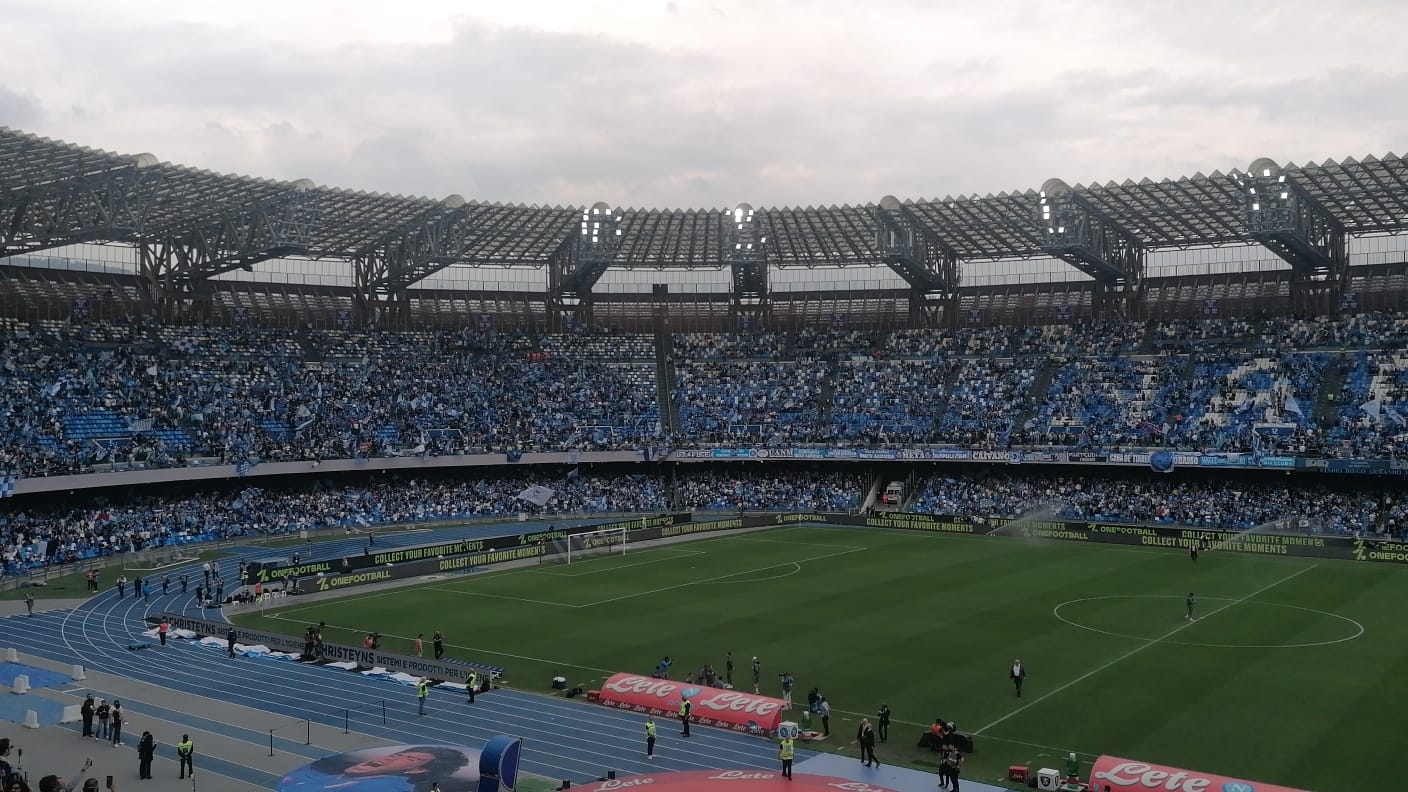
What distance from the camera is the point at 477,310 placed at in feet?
293

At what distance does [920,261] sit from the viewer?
81.8 m

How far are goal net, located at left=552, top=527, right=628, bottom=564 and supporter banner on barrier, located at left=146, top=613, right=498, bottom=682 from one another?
66.6 ft

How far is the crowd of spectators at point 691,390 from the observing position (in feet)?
206

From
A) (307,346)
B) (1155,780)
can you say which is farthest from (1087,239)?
(1155,780)

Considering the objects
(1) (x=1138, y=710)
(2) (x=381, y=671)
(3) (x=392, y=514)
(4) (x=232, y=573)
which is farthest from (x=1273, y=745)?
(3) (x=392, y=514)

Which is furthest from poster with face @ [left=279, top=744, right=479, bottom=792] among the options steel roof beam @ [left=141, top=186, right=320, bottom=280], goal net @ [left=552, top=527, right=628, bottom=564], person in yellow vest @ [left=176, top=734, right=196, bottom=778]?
steel roof beam @ [left=141, top=186, right=320, bottom=280]

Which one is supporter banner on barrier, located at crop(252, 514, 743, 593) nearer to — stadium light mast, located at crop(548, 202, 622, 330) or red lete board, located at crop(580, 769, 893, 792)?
stadium light mast, located at crop(548, 202, 622, 330)

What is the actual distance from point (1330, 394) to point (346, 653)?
192 feet

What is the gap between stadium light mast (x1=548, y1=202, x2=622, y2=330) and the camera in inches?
3017

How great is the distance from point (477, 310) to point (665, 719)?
6458 centimetres

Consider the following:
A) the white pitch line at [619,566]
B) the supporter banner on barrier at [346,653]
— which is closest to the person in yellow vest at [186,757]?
the supporter banner on barrier at [346,653]

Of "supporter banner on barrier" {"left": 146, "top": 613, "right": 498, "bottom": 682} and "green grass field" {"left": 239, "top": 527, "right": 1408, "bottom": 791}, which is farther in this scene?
"supporter banner on barrier" {"left": 146, "top": 613, "right": 498, "bottom": 682}

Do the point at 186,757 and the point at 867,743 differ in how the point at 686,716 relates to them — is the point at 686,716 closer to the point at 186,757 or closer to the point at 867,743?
the point at 867,743

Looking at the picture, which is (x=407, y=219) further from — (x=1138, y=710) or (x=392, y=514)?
(x=1138, y=710)
